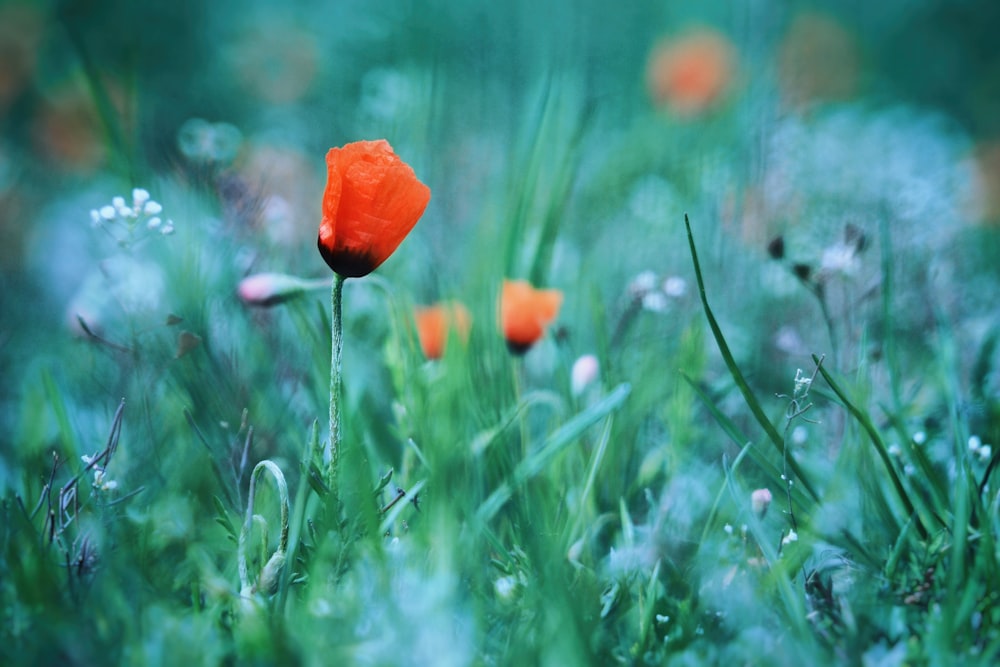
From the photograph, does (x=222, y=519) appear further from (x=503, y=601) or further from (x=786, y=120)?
(x=786, y=120)

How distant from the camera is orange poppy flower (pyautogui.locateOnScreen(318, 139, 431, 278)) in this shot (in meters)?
0.50

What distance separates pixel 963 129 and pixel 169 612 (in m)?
1.65

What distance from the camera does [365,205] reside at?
500 mm

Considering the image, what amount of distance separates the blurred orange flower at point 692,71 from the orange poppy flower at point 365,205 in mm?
1308

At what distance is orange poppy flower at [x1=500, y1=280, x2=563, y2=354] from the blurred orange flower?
41.4 inches

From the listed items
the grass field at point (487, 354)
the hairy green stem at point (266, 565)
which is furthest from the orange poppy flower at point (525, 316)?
the hairy green stem at point (266, 565)

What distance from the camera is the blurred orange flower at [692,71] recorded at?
176 cm

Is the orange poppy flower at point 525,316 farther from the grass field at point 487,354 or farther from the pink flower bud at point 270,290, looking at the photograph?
the pink flower bud at point 270,290

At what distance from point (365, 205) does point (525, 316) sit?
0.30 m

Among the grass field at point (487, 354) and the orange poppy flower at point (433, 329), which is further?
the orange poppy flower at point (433, 329)

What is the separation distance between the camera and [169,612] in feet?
1.46

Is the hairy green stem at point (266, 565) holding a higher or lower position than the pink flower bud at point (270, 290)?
lower

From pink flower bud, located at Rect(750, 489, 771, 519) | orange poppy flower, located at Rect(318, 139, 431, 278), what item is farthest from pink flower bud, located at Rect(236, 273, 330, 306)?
pink flower bud, located at Rect(750, 489, 771, 519)

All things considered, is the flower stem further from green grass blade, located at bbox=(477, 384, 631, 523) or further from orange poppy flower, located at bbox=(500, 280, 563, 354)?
orange poppy flower, located at bbox=(500, 280, 563, 354)
